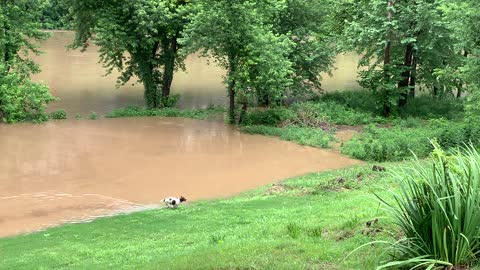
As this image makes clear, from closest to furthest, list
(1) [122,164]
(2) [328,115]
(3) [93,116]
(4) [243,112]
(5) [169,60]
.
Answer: (1) [122,164] → (2) [328,115] → (4) [243,112] → (3) [93,116] → (5) [169,60]

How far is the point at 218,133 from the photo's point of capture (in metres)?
21.9

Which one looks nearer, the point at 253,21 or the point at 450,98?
the point at 253,21

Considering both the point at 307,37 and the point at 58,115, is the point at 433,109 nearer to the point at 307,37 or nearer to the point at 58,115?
the point at 307,37

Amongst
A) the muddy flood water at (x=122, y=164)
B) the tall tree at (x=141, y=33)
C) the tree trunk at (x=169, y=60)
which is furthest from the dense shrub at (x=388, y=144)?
the tree trunk at (x=169, y=60)

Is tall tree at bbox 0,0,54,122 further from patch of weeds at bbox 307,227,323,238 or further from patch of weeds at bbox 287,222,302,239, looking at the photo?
patch of weeds at bbox 307,227,323,238

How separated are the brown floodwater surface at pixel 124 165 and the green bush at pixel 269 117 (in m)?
0.98

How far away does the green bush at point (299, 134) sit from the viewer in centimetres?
1981

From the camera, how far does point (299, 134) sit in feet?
67.6

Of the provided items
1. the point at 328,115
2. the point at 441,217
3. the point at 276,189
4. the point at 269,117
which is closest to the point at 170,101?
the point at 269,117

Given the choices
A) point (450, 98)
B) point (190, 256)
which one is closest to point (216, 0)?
point (450, 98)

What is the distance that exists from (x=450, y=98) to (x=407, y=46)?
16.7 feet

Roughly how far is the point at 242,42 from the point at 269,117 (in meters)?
3.49

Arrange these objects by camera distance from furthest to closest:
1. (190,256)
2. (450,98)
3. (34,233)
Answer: (450,98) → (34,233) → (190,256)

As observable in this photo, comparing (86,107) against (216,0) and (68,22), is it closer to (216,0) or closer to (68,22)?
(68,22)
